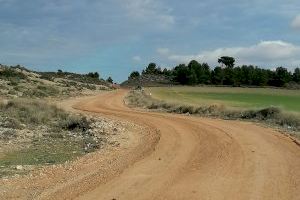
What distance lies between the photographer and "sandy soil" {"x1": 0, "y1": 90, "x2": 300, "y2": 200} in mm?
12266

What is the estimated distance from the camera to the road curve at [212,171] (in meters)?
12.2

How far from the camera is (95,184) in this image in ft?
43.7

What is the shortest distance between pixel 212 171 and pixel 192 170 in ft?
1.88

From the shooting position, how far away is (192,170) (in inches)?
602

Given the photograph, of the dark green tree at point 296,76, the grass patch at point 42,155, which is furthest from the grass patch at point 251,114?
the dark green tree at point 296,76

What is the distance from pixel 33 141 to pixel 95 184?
10313 millimetres

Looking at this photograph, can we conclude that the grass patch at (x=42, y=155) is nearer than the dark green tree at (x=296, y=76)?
Yes

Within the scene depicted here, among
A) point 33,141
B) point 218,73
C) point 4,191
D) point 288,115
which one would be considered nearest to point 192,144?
point 33,141

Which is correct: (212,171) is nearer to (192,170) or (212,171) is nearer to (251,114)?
(192,170)

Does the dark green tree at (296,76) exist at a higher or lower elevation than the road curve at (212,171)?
higher

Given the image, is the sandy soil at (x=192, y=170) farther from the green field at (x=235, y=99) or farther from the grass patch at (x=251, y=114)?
the green field at (x=235, y=99)

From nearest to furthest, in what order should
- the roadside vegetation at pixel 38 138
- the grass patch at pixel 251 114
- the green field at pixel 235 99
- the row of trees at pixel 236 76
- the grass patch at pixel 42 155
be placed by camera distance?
the grass patch at pixel 42 155
the roadside vegetation at pixel 38 138
the grass patch at pixel 251 114
the green field at pixel 235 99
the row of trees at pixel 236 76

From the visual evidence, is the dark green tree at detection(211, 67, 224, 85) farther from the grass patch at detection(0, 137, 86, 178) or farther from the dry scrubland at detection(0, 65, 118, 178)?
the grass patch at detection(0, 137, 86, 178)

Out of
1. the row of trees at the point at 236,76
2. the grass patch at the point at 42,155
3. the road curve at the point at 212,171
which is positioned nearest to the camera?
the road curve at the point at 212,171
